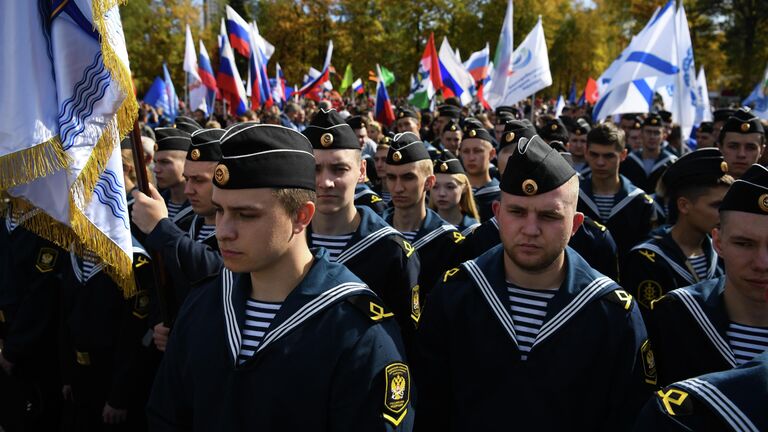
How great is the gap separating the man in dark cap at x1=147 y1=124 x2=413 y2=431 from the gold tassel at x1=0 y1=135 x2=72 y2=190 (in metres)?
1.04

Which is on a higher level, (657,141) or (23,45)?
(23,45)

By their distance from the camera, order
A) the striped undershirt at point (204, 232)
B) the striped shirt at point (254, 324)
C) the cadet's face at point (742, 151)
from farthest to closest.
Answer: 1. the cadet's face at point (742, 151)
2. the striped undershirt at point (204, 232)
3. the striped shirt at point (254, 324)

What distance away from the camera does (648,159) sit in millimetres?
10047

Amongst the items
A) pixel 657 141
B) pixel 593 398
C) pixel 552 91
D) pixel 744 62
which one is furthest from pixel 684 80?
pixel 552 91

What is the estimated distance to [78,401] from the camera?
14.8 ft

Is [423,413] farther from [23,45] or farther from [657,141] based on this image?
[657,141]

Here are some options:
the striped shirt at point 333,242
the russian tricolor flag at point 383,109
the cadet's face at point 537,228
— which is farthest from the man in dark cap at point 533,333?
the russian tricolor flag at point 383,109

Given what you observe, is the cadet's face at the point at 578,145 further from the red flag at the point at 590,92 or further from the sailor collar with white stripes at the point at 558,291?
the red flag at the point at 590,92

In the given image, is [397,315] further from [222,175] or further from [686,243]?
[686,243]

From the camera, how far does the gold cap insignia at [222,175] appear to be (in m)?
2.60

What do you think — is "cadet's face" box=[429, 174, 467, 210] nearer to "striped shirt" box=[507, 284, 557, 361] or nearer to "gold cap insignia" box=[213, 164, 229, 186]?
"striped shirt" box=[507, 284, 557, 361]

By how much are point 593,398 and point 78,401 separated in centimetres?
350

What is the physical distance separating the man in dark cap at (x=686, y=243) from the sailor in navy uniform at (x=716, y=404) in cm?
207

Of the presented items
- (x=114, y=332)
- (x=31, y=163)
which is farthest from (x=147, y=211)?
(x=114, y=332)
